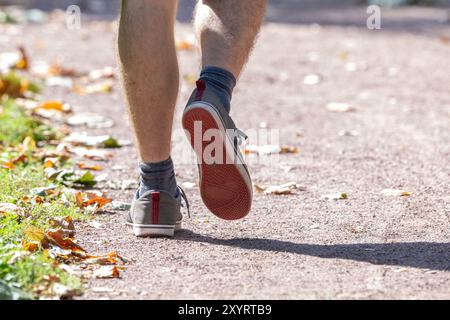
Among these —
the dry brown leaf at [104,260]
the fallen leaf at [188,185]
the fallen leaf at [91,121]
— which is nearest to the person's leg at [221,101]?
the dry brown leaf at [104,260]

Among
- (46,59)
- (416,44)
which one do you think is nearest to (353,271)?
A: (46,59)

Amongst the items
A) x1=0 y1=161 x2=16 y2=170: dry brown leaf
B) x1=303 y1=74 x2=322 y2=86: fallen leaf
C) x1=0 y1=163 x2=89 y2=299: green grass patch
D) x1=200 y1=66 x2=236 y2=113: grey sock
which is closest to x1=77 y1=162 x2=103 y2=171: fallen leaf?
x1=0 y1=163 x2=89 y2=299: green grass patch

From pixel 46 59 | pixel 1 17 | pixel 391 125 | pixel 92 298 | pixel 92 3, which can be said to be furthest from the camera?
pixel 92 3

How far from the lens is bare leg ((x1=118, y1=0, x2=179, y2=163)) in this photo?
316 cm

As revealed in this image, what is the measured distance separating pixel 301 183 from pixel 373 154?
0.74 metres

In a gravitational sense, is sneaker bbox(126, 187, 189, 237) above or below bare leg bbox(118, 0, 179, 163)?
below

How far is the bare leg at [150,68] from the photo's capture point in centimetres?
316

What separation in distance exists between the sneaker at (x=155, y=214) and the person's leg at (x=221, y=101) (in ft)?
0.58

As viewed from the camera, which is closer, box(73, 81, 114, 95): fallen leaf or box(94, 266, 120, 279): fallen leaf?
box(94, 266, 120, 279): fallen leaf

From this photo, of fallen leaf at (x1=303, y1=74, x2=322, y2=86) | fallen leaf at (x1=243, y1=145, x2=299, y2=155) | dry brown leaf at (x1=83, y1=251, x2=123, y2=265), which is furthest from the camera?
A: fallen leaf at (x1=303, y1=74, x2=322, y2=86)

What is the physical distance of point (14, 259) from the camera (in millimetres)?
2754

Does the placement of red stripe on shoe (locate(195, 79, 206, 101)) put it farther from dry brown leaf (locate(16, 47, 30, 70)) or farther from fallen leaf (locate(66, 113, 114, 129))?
dry brown leaf (locate(16, 47, 30, 70))

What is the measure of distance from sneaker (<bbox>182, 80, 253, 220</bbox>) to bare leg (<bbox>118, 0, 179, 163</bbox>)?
0.49 ft

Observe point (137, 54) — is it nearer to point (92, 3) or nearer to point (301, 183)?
point (301, 183)
